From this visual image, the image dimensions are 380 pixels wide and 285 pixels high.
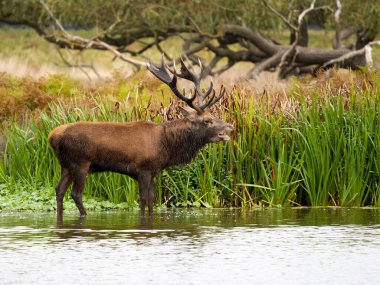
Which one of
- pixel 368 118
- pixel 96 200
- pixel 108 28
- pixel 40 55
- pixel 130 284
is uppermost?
pixel 40 55

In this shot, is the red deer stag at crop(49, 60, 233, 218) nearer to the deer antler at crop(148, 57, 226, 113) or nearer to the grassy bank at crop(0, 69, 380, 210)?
the deer antler at crop(148, 57, 226, 113)

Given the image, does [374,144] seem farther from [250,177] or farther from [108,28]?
[108,28]

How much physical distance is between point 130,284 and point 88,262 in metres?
1.15

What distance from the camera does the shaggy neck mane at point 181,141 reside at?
14.1 meters

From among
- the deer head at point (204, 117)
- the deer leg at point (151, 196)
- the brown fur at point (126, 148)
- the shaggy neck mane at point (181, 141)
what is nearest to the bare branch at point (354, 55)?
the deer head at point (204, 117)

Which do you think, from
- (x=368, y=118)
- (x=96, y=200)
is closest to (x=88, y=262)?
(x=96, y=200)

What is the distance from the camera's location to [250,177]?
15.0 metres

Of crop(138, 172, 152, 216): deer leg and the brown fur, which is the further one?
crop(138, 172, 152, 216): deer leg

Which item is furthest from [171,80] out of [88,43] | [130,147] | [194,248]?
[88,43]

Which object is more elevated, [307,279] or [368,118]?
[368,118]

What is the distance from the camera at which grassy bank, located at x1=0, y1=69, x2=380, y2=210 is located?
48.1 feet

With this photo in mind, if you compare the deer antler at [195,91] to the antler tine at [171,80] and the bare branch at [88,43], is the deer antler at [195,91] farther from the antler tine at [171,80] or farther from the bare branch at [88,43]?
the bare branch at [88,43]

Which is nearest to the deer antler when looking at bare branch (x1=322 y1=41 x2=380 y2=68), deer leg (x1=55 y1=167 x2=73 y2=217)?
deer leg (x1=55 y1=167 x2=73 y2=217)

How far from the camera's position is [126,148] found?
13.7 meters
